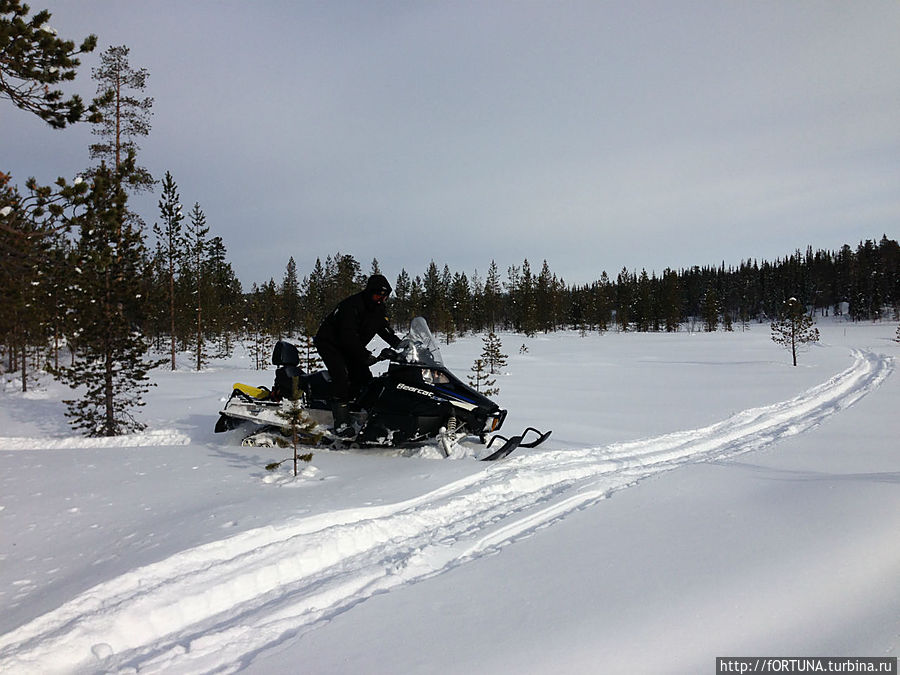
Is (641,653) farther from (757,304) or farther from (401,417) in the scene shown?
(757,304)

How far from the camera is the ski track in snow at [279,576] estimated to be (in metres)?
2.38

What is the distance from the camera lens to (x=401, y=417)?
230 inches

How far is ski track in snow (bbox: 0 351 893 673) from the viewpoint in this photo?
7.82ft

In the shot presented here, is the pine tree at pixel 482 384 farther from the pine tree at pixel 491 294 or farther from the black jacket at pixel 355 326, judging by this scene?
the pine tree at pixel 491 294

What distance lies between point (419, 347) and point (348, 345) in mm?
912

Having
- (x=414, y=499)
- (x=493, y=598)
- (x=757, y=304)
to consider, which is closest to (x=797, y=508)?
(x=493, y=598)

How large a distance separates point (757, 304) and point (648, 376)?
94.3 m

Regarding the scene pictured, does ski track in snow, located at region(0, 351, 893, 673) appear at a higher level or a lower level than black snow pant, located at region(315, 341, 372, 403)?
lower

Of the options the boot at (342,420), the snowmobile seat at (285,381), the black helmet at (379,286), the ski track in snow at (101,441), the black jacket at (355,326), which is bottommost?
the ski track in snow at (101,441)

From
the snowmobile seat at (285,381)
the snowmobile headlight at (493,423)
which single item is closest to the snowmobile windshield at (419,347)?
the snowmobile headlight at (493,423)

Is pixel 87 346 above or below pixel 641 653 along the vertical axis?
above

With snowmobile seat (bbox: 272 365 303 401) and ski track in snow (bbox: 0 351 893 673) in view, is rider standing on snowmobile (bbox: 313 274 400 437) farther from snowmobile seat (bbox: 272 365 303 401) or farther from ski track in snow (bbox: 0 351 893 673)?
ski track in snow (bbox: 0 351 893 673)

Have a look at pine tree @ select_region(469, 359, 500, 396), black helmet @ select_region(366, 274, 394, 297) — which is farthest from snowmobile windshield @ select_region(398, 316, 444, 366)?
pine tree @ select_region(469, 359, 500, 396)

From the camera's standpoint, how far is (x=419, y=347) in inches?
243
